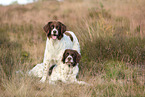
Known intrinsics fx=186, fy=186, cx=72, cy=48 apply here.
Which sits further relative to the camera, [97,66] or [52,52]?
[97,66]

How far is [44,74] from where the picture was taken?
4.28 metres

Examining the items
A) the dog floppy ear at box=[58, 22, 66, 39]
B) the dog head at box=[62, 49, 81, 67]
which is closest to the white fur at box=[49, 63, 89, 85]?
the dog head at box=[62, 49, 81, 67]

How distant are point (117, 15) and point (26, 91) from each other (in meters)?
6.82

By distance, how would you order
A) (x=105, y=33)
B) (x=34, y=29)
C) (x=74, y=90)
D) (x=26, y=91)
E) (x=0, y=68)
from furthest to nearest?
(x=34, y=29) < (x=105, y=33) < (x=0, y=68) < (x=74, y=90) < (x=26, y=91)

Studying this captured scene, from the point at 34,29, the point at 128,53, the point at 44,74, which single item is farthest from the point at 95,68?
the point at 34,29

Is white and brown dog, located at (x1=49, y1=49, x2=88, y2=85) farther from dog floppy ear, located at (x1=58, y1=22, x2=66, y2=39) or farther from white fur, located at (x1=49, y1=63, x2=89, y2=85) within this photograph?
dog floppy ear, located at (x1=58, y1=22, x2=66, y2=39)

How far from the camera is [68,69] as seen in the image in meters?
3.93

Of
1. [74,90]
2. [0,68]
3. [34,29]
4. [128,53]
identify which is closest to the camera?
[74,90]

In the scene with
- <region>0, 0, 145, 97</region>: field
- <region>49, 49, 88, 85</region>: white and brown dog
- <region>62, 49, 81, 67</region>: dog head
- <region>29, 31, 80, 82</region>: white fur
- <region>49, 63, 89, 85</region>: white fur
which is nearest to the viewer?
<region>0, 0, 145, 97</region>: field

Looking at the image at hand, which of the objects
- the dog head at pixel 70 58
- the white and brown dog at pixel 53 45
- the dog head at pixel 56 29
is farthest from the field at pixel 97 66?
the dog head at pixel 56 29

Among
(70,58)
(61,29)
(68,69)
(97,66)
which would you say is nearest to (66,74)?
(68,69)

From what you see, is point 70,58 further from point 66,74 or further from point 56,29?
point 56,29

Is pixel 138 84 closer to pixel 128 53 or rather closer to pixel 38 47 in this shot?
pixel 128 53

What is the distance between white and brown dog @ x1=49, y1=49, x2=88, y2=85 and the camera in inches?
151
